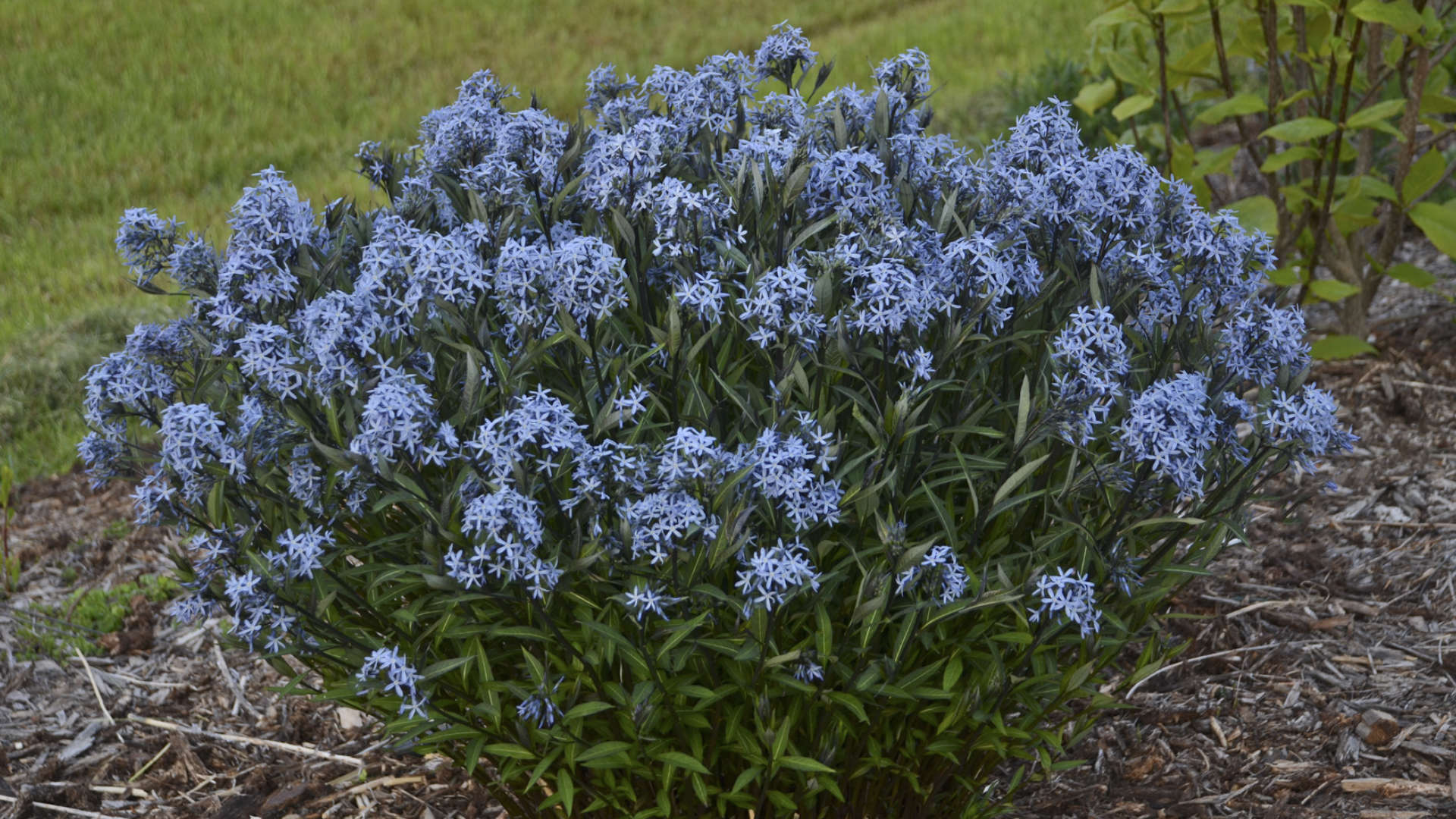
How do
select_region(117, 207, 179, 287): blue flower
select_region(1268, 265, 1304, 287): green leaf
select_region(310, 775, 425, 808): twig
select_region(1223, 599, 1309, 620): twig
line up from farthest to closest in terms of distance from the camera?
select_region(1268, 265, 1304, 287): green leaf < select_region(1223, 599, 1309, 620): twig < select_region(310, 775, 425, 808): twig < select_region(117, 207, 179, 287): blue flower

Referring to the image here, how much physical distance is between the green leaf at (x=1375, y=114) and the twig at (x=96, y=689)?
468cm

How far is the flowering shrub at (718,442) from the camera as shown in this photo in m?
2.17

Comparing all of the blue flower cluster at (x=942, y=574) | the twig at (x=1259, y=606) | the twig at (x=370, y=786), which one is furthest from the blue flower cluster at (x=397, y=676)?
the twig at (x=1259, y=606)

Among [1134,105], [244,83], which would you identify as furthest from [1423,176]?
[244,83]

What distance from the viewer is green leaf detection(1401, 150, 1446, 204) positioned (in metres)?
4.75

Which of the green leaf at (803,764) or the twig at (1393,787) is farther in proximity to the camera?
the twig at (1393,787)

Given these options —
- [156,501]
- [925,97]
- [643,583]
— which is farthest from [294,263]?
[925,97]

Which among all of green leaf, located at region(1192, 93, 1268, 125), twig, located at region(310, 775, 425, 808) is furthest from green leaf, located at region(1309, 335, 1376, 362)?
twig, located at region(310, 775, 425, 808)

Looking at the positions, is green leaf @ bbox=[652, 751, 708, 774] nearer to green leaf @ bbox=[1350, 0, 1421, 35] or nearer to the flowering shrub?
the flowering shrub

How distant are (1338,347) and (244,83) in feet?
32.3

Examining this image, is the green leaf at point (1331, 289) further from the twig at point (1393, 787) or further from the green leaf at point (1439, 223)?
the twig at point (1393, 787)

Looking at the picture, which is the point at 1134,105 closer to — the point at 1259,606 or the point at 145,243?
the point at 1259,606

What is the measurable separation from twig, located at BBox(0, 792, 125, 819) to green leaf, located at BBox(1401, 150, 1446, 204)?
5034 millimetres

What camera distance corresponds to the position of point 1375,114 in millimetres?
4344
